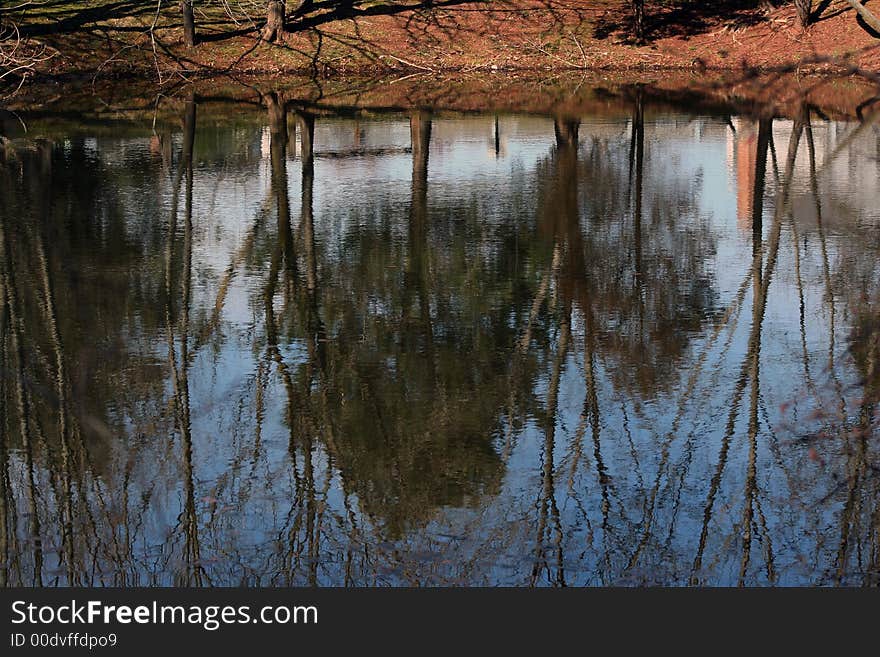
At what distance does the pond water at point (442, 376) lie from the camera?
277 inches

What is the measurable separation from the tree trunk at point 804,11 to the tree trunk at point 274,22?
1535cm

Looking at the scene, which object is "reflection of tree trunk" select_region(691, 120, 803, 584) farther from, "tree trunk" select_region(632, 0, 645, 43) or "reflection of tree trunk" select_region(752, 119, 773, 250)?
"tree trunk" select_region(632, 0, 645, 43)

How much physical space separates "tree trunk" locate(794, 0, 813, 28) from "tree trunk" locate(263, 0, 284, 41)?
15.3 meters

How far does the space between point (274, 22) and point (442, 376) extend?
29.9m

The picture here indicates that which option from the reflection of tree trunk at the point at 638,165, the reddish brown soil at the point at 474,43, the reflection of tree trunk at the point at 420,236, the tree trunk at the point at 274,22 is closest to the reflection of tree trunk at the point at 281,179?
the reflection of tree trunk at the point at 420,236

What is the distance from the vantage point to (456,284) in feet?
41.4

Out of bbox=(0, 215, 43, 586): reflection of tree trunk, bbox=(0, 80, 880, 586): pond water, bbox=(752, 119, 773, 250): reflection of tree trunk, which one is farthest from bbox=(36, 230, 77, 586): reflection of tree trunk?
bbox=(752, 119, 773, 250): reflection of tree trunk

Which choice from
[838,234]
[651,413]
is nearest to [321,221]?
[838,234]

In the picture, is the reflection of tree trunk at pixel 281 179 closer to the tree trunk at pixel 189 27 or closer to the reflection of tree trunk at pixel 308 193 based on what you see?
the reflection of tree trunk at pixel 308 193

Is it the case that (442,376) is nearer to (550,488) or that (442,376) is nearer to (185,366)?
(185,366)

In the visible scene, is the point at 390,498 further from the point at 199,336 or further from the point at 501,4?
the point at 501,4

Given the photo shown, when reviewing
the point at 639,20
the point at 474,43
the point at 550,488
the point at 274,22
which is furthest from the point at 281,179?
the point at 639,20

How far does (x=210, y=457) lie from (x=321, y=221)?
7.36 metres

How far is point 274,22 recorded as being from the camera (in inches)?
1487
